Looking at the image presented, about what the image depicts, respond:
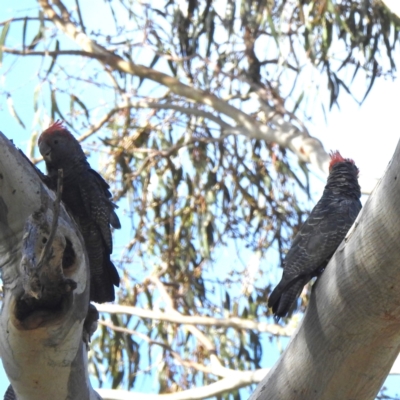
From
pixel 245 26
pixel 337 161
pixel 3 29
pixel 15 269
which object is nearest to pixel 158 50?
pixel 245 26

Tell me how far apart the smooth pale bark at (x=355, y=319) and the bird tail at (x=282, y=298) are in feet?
0.85

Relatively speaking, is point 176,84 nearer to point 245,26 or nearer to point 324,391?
point 245,26

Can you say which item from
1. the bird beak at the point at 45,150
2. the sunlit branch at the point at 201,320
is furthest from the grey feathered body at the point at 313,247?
the sunlit branch at the point at 201,320

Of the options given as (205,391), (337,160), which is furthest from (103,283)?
(205,391)

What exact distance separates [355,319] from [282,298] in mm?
491

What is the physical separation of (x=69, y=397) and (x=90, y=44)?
365 centimetres

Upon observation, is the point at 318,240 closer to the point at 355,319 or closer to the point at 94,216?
Result: the point at 355,319

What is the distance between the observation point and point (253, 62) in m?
5.09

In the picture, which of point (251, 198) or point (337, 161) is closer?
point (337, 161)

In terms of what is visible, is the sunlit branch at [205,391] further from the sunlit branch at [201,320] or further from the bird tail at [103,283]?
the bird tail at [103,283]

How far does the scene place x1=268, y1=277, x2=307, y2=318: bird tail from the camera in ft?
6.89

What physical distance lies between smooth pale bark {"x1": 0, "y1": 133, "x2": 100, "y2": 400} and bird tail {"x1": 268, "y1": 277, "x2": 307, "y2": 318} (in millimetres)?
575

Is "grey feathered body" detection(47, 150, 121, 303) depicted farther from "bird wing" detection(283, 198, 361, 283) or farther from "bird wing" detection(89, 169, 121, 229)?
"bird wing" detection(283, 198, 361, 283)

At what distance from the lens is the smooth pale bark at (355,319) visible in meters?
1.55
